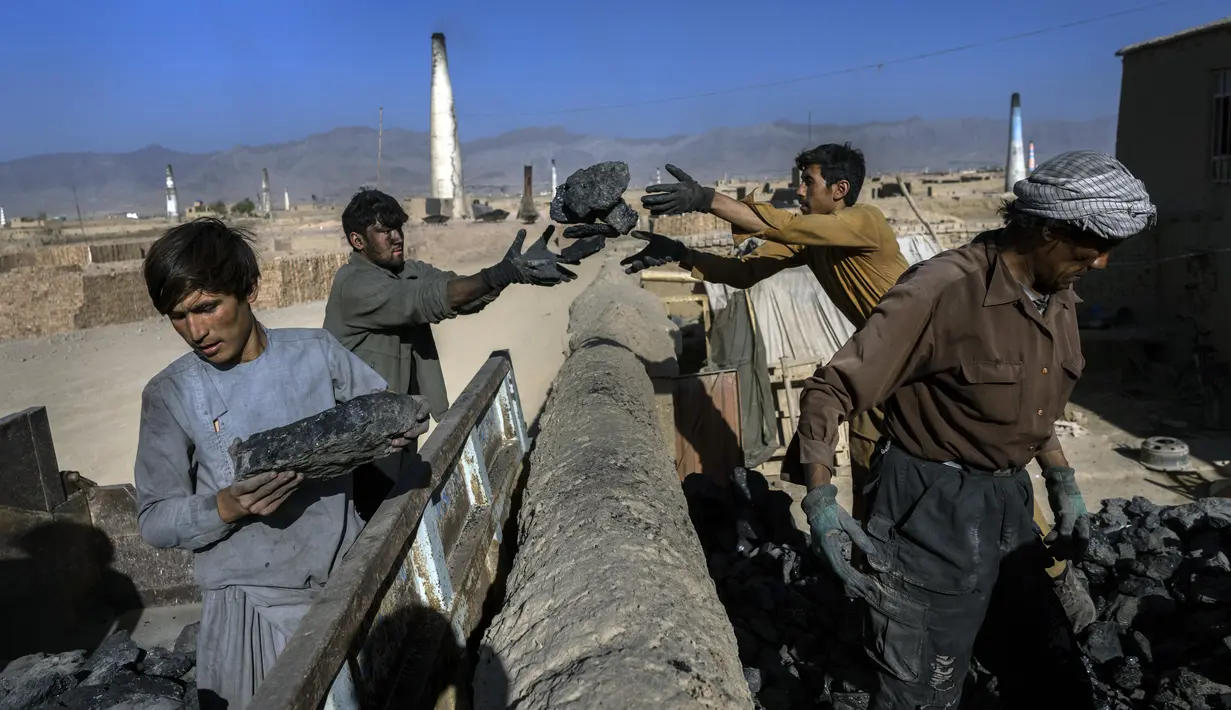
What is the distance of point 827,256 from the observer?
3646 mm

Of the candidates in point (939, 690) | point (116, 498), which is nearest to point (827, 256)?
point (939, 690)

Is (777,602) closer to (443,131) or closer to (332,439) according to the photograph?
(332,439)

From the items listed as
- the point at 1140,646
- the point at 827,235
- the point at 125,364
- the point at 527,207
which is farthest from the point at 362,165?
the point at 1140,646

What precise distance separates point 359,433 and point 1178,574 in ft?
12.4

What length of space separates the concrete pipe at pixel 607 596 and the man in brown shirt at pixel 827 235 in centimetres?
93

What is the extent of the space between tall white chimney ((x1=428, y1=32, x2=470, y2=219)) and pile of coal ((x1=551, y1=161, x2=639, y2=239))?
24.7 m

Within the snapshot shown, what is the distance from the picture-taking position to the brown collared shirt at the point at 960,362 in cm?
223

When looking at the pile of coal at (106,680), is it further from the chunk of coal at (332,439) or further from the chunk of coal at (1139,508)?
the chunk of coal at (1139,508)

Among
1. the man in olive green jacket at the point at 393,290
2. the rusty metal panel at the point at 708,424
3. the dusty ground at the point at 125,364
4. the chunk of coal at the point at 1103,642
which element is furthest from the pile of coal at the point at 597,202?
the dusty ground at the point at 125,364

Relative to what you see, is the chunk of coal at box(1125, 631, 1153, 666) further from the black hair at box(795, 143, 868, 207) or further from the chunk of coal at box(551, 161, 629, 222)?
the chunk of coal at box(551, 161, 629, 222)

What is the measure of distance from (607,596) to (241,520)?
0.89m

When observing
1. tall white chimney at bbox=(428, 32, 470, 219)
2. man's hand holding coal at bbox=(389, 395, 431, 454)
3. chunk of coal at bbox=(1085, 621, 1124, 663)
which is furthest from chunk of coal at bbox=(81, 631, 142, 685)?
tall white chimney at bbox=(428, 32, 470, 219)

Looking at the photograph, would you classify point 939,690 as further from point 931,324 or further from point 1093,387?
point 1093,387

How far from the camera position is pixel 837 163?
3887 mm
